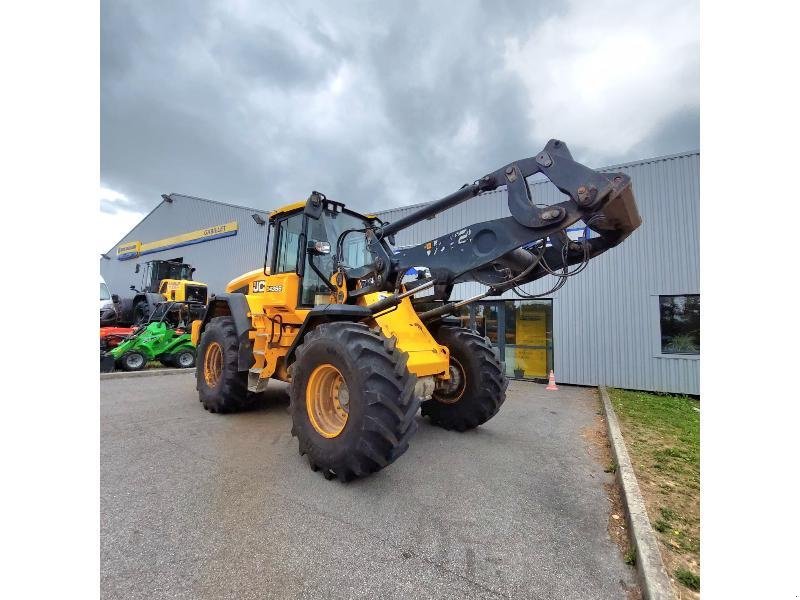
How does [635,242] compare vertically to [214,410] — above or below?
above

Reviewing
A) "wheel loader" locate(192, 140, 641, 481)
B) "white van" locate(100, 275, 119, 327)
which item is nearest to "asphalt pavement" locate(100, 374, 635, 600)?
"wheel loader" locate(192, 140, 641, 481)

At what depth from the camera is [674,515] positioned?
9.20ft

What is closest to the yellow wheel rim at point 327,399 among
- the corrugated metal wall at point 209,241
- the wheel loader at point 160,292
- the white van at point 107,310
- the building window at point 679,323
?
the building window at point 679,323

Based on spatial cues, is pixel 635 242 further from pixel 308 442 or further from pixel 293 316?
pixel 308 442

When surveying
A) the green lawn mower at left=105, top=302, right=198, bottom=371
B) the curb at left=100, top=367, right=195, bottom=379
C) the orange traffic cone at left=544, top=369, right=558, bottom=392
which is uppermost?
the green lawn mower at left=105, top=302, right=198, bottom=371

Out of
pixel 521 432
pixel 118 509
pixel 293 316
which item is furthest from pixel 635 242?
pixel 118 509

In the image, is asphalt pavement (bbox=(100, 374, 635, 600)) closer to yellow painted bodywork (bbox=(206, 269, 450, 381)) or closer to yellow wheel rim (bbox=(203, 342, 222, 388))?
yellow painted bodywork (bbox=(206, 269, 450, 381))

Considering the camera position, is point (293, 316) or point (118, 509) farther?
point (293, 316)

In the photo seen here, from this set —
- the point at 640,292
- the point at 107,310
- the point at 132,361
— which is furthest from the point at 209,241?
the point at 640,292

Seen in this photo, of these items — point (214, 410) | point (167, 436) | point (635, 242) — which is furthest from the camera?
point (635, 242)

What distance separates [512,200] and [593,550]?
253 centimetres

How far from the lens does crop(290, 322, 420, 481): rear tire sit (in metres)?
3.07

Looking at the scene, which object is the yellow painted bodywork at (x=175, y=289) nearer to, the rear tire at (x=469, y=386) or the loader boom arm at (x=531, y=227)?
the rear tire at (x=469, y=386)

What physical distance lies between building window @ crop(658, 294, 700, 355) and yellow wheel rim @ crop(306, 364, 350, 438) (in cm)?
818
